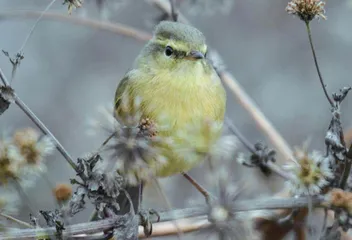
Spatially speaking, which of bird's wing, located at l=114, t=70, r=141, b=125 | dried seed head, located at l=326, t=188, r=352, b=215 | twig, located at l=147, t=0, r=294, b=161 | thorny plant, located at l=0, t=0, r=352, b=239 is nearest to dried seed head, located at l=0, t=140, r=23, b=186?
thorny plant, located at l=0, t=0, r=352, b=239

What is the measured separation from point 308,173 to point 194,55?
25.3 inches

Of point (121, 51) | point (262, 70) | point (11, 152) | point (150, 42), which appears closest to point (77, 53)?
point (121, 51)

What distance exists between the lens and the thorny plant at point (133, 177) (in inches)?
64.1

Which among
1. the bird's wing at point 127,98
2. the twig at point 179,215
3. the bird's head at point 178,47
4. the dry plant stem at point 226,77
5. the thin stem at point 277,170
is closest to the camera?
the twig at point 179,215

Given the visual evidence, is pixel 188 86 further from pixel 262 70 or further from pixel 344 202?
pixel 262 70

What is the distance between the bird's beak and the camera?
2.21 meters

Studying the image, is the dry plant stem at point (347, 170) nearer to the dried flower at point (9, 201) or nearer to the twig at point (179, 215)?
the twig at point (179, 215)

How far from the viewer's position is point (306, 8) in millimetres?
1830

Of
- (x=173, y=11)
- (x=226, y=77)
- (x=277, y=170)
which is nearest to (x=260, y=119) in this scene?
(x=226, y=77)

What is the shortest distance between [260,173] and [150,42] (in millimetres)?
656

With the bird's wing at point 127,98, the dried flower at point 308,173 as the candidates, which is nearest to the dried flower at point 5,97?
the bird's wing at point 127,98

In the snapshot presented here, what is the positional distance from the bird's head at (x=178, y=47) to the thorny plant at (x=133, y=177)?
16.7 inches

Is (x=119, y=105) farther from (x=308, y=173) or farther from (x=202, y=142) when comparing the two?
(x=308, y=173)

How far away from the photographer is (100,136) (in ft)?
5.56
